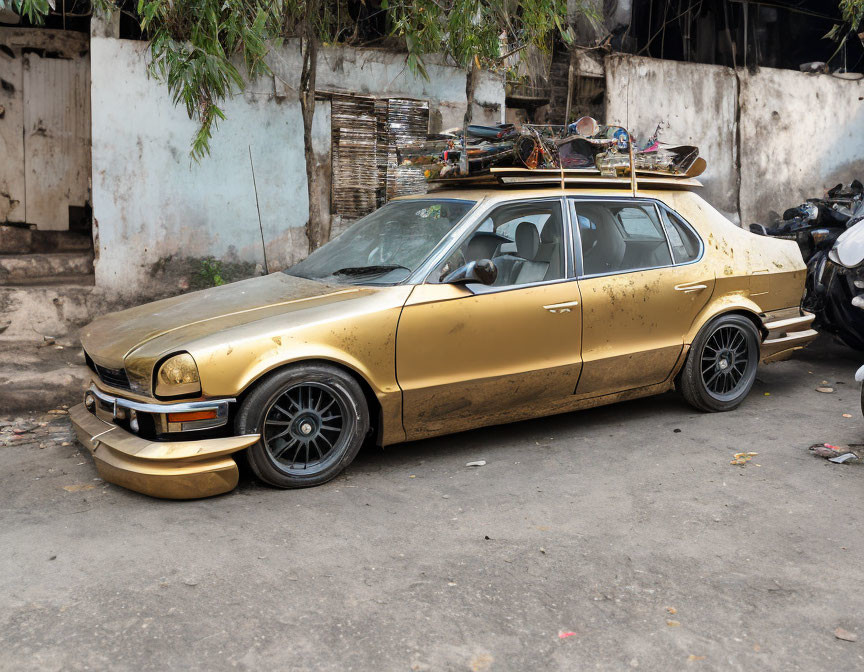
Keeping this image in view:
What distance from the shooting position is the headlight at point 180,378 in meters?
4.09

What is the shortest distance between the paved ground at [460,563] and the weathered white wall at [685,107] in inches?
301

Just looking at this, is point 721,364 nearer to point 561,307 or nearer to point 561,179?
point 561,307

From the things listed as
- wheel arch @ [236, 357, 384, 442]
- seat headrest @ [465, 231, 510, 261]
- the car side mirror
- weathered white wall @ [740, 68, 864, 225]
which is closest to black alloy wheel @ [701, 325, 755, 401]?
seat headrest @ [465, 231, 510, 261]

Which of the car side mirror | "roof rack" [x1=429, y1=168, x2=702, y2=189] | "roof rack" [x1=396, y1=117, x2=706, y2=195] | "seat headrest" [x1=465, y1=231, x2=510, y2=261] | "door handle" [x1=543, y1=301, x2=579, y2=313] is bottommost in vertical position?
"door handle" [x1=543, y1=301, x2=579, y2=313]

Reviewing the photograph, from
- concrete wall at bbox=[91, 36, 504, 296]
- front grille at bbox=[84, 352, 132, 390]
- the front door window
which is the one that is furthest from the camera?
concrete wall at bbox=[91, 36, 504, 296]

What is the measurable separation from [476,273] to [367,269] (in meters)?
0.71

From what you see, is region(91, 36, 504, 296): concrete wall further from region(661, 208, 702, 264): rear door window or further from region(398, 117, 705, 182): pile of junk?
region(661, 208, 702, 264): rear door window

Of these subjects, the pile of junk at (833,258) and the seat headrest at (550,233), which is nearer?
the seat headrest at (550,233)

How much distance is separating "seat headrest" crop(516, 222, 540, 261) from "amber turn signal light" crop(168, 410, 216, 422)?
2148 millimetres

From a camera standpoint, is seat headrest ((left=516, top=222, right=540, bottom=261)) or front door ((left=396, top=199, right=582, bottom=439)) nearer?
front door ((left=396, top=199, right=582, bottom=439))

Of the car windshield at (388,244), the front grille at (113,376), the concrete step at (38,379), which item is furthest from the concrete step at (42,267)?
the front grille at (113,376)

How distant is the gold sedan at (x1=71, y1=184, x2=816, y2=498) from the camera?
420cm

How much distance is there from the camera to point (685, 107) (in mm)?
12367

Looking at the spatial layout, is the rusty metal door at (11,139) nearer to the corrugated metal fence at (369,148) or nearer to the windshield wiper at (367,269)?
the corrugated metal fence at (369,148)
